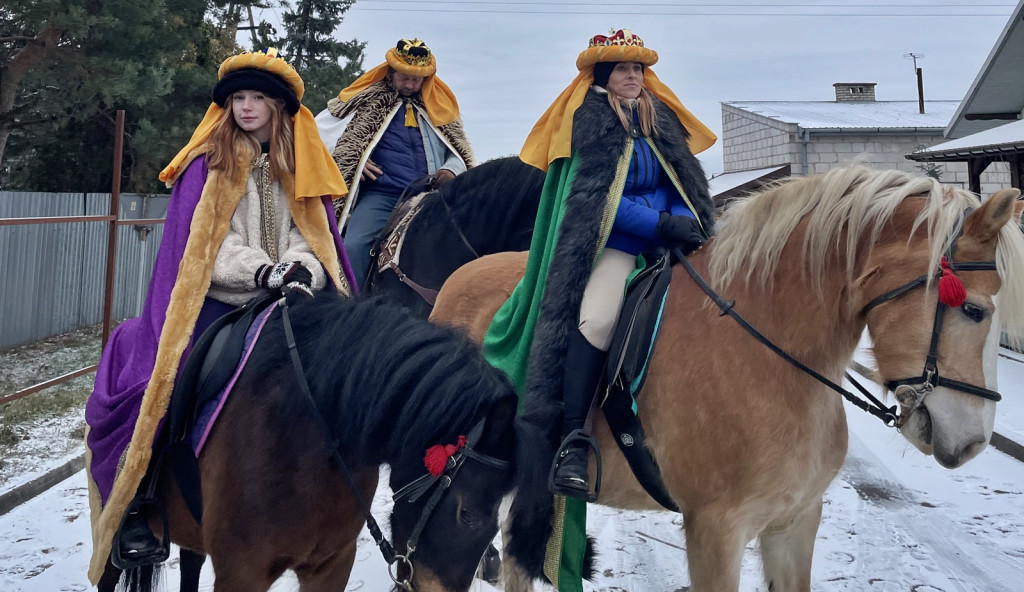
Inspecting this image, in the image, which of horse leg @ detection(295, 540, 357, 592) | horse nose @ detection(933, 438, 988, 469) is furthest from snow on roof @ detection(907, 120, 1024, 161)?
horse leg @ detection(295, 540, 357, 592)

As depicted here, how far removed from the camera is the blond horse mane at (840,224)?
217 cm

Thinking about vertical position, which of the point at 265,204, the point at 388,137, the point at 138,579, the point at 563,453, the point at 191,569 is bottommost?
the point at 191,569

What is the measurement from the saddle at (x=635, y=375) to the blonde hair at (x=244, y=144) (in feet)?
4.55

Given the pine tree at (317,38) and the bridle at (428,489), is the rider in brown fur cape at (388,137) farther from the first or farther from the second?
the pine tree at (317,38)

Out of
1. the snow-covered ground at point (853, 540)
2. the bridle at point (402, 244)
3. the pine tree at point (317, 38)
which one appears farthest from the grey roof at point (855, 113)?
the bridle at point (402, 244)

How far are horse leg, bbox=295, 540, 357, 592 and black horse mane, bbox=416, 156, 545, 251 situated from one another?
2.75 metres

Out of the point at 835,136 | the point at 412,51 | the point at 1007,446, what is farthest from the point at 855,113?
the point at 412,51

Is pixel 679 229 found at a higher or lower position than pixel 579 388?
higher

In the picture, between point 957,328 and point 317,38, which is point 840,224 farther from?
point 317,38

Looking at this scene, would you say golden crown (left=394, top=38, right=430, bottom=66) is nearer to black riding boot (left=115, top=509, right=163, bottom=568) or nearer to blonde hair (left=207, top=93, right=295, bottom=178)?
blonde hair (left=207, top=93, right=295, bottom=178)

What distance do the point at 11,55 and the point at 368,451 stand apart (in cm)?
1302

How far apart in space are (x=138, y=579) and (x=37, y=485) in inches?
131

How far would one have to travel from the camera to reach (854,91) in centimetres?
2680

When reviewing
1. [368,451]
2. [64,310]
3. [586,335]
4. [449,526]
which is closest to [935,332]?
[586,335]
